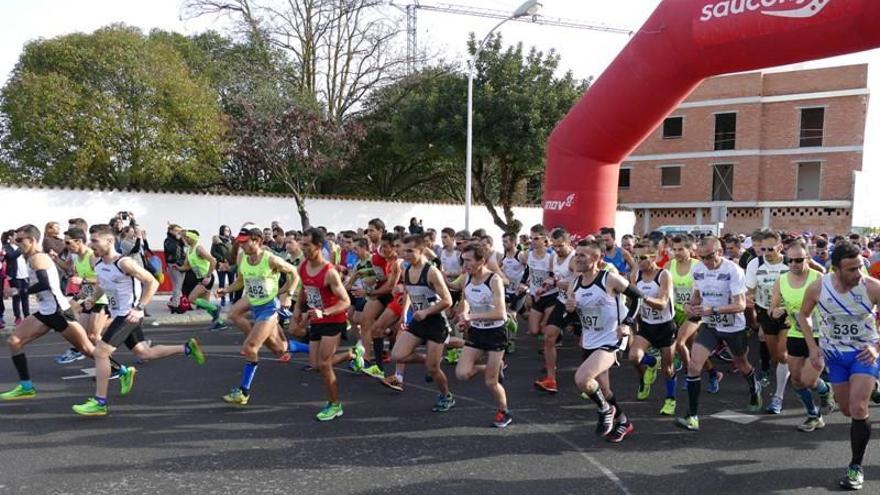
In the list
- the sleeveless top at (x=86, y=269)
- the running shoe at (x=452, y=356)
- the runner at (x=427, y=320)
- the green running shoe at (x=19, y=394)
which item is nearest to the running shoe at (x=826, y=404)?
the runner at (x=427, y=320)

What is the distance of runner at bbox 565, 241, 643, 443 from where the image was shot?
587cm

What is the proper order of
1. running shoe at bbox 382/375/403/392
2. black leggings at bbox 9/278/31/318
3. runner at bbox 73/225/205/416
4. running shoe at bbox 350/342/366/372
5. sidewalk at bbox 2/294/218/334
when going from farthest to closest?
1. sidewalk at bbox 2/294/218/334
2. black leggings at bbox 9/278/31/318
3. running shoe at bbox 350/342/366/372
4. running shoe at bbox 382/375/403/392
5. runner at bbox 73/225/205/416

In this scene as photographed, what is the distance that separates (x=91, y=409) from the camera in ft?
20.8

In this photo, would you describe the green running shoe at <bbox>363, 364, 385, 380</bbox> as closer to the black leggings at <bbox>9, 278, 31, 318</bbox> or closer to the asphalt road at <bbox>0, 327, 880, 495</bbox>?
the asphalt road at <bbox>0, 327, 880, 495</bbox>

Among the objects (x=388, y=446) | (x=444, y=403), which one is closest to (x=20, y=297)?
(x=444, y=403)

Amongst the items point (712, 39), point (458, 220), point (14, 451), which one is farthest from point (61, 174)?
point (712, 39)

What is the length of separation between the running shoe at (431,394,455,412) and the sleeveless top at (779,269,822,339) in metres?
3.36

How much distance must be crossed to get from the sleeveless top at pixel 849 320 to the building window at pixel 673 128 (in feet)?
116

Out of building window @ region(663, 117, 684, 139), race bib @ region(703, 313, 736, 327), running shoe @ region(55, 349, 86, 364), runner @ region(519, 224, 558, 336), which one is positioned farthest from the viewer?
building window @ region(663, 117, 684, 139)

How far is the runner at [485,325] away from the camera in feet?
20.6

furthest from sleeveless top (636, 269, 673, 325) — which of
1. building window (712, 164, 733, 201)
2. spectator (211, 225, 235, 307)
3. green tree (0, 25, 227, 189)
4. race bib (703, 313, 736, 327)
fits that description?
building window (712, 164, 733, 201)

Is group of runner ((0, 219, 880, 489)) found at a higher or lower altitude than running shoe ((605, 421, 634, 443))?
higher

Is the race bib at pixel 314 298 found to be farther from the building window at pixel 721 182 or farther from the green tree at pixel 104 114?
the building window at pixel 721 182

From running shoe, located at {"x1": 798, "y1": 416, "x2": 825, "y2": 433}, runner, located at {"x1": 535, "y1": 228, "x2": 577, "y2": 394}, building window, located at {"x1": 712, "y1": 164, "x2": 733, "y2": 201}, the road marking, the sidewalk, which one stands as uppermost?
building window, located at {"x1": 712, "y1": 164, "x2": 733, "y2": 201}
